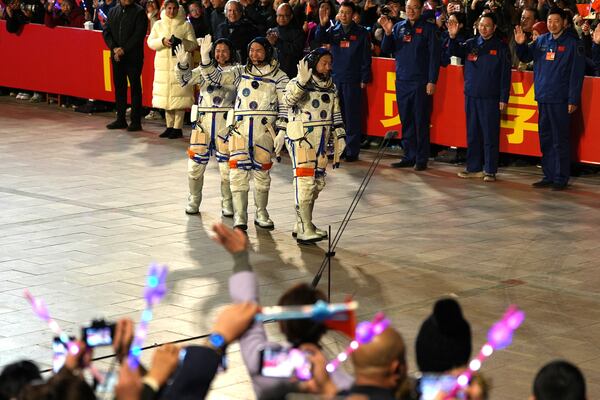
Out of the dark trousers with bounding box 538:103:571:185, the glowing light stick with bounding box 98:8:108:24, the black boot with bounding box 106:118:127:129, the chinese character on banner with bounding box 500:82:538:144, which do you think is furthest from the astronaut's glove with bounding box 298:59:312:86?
the glowing light stick with bounding box 98:8:108:24

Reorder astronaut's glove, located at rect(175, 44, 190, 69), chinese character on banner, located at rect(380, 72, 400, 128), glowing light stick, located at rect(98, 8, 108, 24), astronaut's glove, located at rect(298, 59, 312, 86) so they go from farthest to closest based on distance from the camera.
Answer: glowing light stick, located at rect(98, 8, 108, 24), chinese character on banner, located at rect(380, 72, 400, 128), astronaut's glove, located at rect(175, 44, 190, 69), astronaut's glove, located at rect(298, 59, 312, 86)

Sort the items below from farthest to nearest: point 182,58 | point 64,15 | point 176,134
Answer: point 64,15
point 176,134
point 182,58

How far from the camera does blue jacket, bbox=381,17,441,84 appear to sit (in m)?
16.6

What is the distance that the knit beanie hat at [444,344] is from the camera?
5.21 metres

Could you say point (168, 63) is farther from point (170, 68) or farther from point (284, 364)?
point (284, 364)

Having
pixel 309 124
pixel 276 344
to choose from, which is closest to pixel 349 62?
pixel 309 124

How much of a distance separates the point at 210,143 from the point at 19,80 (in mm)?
10746

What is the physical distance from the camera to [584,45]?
15.3 meters

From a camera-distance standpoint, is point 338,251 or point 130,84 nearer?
point 338,251

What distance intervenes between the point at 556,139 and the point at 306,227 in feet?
14.5

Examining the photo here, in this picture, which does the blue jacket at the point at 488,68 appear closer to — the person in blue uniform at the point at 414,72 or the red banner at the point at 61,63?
the person in blue uniform at the point at 414,72

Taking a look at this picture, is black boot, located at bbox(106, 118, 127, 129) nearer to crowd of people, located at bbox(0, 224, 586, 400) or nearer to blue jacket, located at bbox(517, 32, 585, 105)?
blue jacket, located at bbox(517, 32, 585, 105)

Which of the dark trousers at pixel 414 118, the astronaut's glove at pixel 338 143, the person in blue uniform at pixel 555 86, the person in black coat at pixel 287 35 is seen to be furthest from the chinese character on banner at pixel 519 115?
the astronaut's glove at pixel 338 143

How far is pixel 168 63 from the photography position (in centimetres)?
1934
